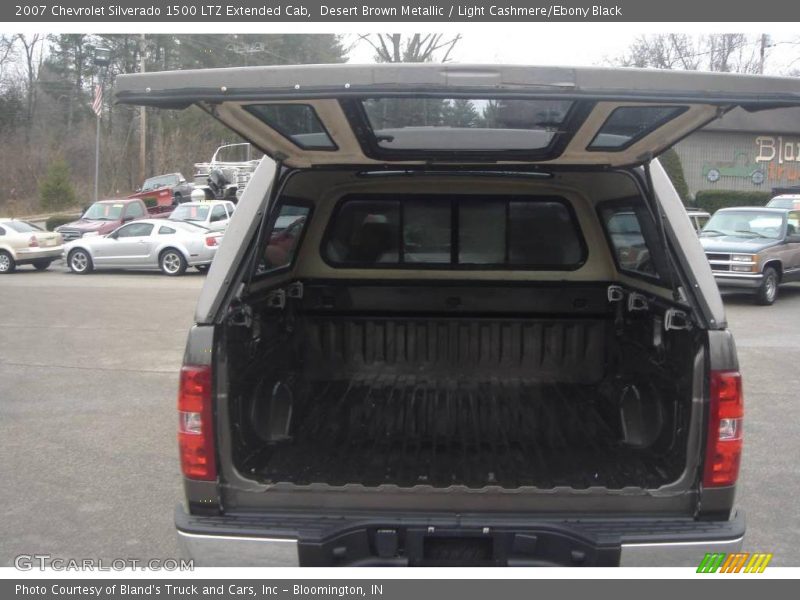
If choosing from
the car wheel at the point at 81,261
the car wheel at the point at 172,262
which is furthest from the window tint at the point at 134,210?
the car wheel at the point at 172,262

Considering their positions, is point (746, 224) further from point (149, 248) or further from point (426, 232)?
point (149, 248)

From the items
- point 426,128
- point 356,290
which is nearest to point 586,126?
point 426,128

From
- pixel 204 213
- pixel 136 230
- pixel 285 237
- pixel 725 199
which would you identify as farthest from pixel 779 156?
pixel 285 237

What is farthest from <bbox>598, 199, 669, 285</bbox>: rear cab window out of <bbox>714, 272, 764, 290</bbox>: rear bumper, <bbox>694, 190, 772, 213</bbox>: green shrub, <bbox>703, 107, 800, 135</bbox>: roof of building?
<bbox>703, 107, 800, 135</bbox>: roof of building

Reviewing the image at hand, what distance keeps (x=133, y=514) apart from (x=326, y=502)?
221cm

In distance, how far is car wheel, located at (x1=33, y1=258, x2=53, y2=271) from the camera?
21.1 metres

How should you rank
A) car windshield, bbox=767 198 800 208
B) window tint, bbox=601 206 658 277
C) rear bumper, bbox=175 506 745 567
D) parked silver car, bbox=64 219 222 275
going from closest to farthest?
1. rear bumper, bbox=175 506 745 567
2. window tint, bbox=601 206 658 277
3. parked silver car, bbox=64 219 222 275
4. car windshield, bbox=767 198 800 208

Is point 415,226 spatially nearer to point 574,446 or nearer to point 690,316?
point 574,446

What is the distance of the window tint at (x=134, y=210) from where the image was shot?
26.4 metres

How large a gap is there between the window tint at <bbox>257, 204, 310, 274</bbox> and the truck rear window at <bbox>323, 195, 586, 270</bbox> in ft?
0.89

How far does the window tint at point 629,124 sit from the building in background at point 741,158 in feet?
124

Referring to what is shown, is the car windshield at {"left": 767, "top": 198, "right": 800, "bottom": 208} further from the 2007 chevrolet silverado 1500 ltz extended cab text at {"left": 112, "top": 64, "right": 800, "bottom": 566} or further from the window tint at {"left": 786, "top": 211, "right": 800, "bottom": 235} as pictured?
the 2007 chevrolet silverado 1500 ltz extended cab text at {"left": 112, "top": 64, "right": 800, "bottom": 566}

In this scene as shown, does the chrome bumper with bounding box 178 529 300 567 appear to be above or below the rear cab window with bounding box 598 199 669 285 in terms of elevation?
below

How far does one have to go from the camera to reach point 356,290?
4.97 m
